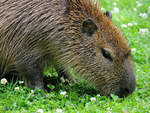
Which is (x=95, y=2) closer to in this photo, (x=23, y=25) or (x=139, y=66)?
(x=23, y=25)

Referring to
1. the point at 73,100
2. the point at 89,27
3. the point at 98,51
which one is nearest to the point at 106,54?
the point at 98,51

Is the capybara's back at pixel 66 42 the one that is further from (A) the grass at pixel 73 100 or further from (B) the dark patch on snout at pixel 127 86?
(A) the grass at pixel 73 100

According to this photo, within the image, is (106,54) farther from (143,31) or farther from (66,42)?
(143,31)

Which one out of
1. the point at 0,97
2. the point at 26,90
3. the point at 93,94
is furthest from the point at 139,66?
the point at 0,97

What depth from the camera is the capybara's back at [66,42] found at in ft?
19.5

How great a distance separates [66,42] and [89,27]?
47 cm

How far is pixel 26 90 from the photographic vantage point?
615cm

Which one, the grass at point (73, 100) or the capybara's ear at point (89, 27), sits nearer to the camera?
the grass at point (73, 100)

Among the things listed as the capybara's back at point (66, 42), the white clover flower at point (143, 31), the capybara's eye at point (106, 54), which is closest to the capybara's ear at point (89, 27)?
the capybara's back at point (66, 42)

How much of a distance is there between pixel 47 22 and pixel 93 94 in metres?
1.54

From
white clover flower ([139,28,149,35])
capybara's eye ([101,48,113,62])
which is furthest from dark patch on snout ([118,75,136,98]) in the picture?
white clover flower ([139,28,149,35])

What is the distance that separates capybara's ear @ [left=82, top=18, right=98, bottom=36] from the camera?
19.6ft

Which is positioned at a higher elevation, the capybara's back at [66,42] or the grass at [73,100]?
the capybara's back at [66,42]

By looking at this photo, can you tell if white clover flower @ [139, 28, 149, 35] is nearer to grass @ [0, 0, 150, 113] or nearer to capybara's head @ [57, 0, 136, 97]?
grass @ [0, 0, 150, 113]
